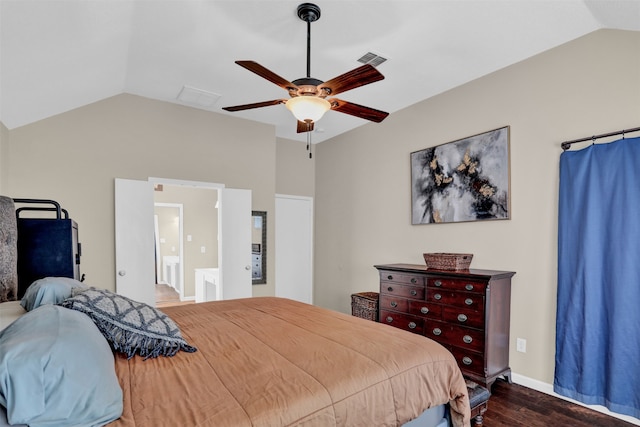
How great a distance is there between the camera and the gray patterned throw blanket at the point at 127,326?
53.9 inches

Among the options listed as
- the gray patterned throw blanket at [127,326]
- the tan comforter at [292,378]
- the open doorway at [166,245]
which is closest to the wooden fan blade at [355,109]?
the tan comforter at [292,378]

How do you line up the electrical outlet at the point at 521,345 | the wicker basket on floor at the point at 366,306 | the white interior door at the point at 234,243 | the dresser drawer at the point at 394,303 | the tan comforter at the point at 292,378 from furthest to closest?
the white interior door at the point at 234,243 < the wicker basket on floor at the point at 366,306 < the dresser drawer at the point at 394,303 < the electrical outlet at the point at 521,345 < the tan comforter at the point at 292,378

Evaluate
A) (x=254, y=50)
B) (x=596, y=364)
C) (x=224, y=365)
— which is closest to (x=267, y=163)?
(x=254, y=50)

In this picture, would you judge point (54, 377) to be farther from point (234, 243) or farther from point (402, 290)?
point (234, 243)

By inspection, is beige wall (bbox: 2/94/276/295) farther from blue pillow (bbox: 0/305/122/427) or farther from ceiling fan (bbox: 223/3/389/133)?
blue pillow (bbox: 0/305/122/427)

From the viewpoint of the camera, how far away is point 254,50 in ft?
9.50

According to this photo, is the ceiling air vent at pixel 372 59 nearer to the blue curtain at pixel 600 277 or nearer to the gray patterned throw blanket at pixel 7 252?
the blue curtain at pixel 600 277

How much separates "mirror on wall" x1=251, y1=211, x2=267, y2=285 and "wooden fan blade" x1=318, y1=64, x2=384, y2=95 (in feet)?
9.40

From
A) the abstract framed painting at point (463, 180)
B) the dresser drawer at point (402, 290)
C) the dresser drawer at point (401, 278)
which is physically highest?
the abstract framed painting at point (463, 180)

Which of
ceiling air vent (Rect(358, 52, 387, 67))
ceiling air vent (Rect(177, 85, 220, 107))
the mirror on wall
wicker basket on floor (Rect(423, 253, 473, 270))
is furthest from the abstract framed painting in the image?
ceiling air vent (Rect(177, 85, 220, 107))

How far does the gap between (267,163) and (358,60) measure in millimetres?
2197

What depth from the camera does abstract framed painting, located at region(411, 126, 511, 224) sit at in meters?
3.19

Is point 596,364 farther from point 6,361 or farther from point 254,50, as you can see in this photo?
point 254,50

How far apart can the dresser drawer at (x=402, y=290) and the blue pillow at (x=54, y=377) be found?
108 inches
